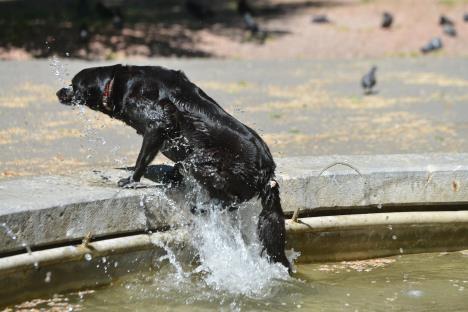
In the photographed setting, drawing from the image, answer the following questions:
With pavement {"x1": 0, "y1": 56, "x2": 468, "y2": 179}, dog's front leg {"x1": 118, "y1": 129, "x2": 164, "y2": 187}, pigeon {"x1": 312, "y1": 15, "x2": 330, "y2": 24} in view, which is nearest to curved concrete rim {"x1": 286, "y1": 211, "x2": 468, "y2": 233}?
dog's front leg {"x1": 118, "y1": 129, "x2": 164, "y2": 187}

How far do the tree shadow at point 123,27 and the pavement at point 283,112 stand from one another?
1.21 m

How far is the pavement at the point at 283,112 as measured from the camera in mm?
9445

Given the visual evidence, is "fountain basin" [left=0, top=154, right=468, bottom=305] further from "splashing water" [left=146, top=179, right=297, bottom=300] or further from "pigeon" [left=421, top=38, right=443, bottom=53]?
"pigeon" [left=421, top=38, right=443, bottom=53]

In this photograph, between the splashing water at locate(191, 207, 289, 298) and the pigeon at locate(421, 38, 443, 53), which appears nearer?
the splashing water at locate(191, 207, 289, 298)

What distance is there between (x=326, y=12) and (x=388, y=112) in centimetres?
1276

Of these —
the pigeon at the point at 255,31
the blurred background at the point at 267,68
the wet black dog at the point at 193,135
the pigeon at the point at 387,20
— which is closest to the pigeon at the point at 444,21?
the blurred background at the point at 267,68

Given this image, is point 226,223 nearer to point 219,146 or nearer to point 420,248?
point 219,146

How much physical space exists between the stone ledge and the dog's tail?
0.96 ft

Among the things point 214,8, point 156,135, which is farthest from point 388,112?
point 214,8

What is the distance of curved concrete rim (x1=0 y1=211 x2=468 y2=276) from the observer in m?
4.83

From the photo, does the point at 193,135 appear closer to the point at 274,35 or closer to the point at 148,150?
the point at 148,150

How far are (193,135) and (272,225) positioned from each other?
76 centimetres

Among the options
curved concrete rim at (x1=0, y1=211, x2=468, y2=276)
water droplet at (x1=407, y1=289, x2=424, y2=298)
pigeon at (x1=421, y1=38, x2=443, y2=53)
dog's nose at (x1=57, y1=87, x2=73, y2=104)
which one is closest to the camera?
curved concrete rim at (x1=0, y1=211, x2=468, y2=276)

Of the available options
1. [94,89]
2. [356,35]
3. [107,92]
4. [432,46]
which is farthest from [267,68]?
[107,92]
